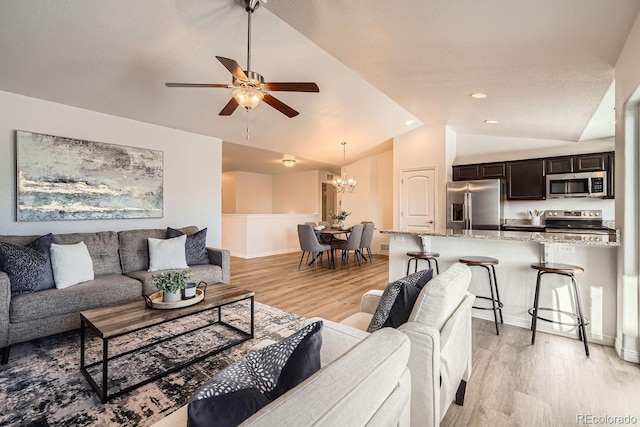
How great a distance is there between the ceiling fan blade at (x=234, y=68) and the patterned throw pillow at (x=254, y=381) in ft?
6.57

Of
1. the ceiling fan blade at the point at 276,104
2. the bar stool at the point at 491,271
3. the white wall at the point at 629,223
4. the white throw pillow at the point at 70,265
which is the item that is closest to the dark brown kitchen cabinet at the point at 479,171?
the bar stool at the point at 491,271

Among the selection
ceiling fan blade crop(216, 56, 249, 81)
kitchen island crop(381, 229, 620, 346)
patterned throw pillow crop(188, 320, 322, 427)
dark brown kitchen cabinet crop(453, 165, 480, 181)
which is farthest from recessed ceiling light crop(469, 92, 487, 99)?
patterned throw pillow crop(188, 320, 322, 427)

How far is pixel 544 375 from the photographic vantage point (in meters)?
2.08

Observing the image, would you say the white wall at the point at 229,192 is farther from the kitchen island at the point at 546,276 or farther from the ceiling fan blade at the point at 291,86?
the ceiling fan blade at the point at 291,86

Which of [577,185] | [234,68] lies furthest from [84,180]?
[577,185]

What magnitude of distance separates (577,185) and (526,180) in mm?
710

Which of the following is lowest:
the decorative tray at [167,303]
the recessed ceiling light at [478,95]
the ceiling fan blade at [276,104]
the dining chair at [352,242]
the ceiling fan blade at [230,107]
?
the decorative tray at [167,303]

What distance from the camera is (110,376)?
82.3 inches

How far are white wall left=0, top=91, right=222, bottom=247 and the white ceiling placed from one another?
0.57 feet

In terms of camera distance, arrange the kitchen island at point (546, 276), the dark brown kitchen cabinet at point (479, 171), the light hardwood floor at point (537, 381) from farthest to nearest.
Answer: the dark brown kitchen cabinet at point (479, 171) → the kitchen island at point (546, 276) → the light hardwood floor at point (537, 381)

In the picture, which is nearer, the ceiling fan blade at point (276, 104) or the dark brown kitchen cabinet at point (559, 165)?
the ceiling fan blade at point (276, 104)

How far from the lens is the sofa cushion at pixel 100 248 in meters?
3.17

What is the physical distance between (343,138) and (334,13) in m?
3.84

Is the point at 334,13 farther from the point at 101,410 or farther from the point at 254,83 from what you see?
the point at 101,410
